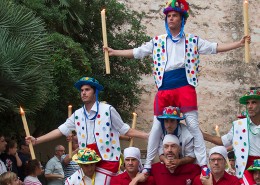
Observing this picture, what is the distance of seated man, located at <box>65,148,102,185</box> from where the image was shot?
26.4ft

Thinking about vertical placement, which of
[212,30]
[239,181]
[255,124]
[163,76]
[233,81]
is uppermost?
[212,30]

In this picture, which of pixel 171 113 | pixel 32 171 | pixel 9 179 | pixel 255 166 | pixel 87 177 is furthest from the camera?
pixel 32 171

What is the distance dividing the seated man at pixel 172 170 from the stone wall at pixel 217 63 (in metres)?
11.3

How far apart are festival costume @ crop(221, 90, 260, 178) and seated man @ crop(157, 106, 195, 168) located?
53cm

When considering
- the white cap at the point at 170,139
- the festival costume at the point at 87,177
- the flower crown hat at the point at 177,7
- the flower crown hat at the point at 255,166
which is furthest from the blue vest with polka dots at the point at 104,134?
the flower crown hat at the point at 255,166

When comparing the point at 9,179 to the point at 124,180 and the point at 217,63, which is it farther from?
the point at 217,63

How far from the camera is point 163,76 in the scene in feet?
26.7

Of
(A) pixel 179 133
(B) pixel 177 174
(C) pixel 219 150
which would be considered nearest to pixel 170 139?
(A) pixel 179 133

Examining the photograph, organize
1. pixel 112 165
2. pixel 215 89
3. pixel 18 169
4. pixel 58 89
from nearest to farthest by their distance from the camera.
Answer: pixel 112 165 → pixel 18 169 → pixel 58 89 → pixel 215 89

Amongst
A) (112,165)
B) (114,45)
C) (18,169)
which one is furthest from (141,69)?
(112,165)

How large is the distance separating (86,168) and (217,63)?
12496 millimetres

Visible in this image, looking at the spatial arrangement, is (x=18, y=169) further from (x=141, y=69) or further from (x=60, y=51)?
(x=141, y=69)

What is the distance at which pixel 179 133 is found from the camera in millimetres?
8148

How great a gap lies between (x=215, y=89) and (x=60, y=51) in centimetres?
659
